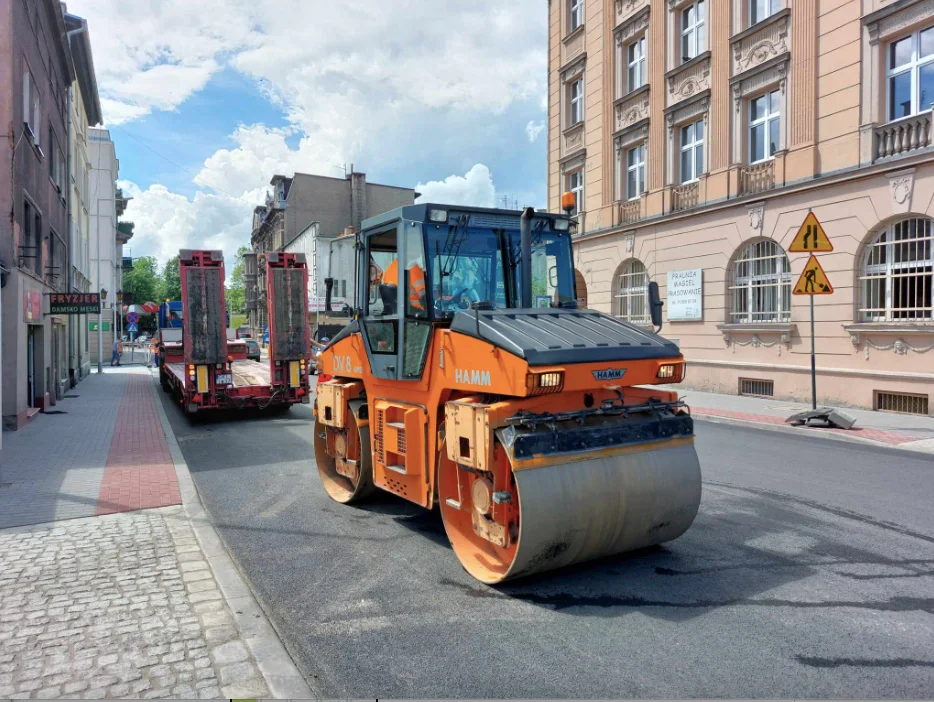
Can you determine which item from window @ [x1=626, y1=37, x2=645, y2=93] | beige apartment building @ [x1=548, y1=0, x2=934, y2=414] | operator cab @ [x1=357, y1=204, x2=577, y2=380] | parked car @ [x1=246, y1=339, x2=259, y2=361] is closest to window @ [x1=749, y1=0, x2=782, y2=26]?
beige apartment building @ [x1=548, y1=0, x2=934, y2=414]

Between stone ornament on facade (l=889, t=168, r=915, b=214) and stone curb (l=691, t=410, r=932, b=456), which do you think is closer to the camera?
stone curb (l=691, t=410, r=932, b=456)

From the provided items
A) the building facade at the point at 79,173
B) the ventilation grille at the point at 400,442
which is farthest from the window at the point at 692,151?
the building facade at the point at 79,173

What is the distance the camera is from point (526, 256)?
5.50 m

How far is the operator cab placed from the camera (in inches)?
214

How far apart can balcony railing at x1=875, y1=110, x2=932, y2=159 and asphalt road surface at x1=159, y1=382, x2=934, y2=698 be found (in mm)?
8058

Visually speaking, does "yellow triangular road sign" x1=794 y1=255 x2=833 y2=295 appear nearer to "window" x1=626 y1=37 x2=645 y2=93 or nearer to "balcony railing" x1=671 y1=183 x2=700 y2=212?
"balcony railing" x1=671 y1=183 x2=700 y2=212

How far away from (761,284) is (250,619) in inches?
581

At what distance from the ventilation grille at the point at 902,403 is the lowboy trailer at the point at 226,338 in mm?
11228

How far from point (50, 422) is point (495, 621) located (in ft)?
39.4

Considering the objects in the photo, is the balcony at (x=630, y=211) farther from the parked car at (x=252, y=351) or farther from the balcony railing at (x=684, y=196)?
the parked car at (x=252, y=351)

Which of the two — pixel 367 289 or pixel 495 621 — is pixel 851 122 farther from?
pixel 495 621

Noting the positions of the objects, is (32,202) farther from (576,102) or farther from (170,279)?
(170,279)

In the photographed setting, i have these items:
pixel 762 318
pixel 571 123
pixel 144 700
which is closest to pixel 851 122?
pixel 762 318

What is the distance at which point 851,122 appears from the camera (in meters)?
13.7
